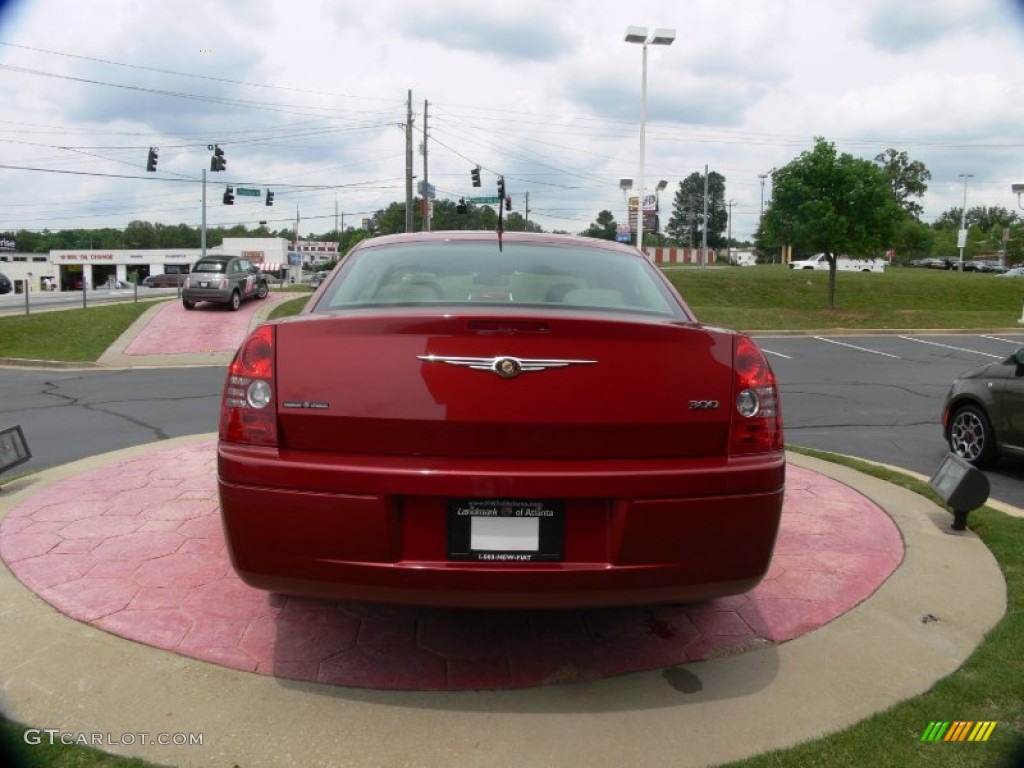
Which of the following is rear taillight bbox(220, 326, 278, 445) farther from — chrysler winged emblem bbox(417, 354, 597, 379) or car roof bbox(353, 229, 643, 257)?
car roof bbox(353, 229, 643, 257)

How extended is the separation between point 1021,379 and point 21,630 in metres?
6.86

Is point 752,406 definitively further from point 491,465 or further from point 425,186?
point 425,186

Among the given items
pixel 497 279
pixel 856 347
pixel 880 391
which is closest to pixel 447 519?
pixel 497 279

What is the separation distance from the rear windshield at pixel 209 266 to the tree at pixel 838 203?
16851 millimetres

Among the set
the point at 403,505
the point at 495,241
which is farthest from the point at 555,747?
the point at 495,241

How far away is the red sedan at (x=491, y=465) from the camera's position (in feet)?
7.66

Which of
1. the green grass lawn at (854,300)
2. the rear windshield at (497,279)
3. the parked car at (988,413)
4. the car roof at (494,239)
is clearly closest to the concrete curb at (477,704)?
the rear windshield at (497,279)

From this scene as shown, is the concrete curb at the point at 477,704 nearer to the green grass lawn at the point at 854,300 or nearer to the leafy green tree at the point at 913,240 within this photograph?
the green grass lawn at the point at 854,300

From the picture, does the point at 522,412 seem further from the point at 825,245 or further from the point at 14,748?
the point at 825,245

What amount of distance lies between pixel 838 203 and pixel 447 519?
73.8ft

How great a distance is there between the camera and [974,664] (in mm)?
2852

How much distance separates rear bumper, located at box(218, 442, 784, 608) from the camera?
232 cm

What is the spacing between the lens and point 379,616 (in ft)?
10.8
